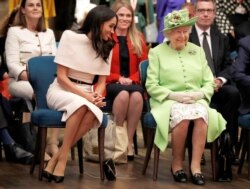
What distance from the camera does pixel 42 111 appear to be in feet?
20.5

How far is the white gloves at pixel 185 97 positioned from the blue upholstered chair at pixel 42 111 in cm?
58

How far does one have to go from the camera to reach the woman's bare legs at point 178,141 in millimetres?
6320

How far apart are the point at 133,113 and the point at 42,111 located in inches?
48.5

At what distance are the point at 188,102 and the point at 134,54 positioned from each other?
3.95 feet

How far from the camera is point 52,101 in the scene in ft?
20.8

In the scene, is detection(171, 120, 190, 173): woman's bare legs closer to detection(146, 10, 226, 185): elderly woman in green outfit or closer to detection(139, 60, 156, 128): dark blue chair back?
detection(146, 10, 226, 185): elderly woman in green outfit

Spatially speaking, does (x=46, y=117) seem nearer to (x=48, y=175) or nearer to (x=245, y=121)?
(x=48, y=175)

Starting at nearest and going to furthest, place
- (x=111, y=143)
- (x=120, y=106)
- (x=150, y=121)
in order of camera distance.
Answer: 1. (x=150, y=121)
2. (x=111, y=143)
3. (x=120, y=106)

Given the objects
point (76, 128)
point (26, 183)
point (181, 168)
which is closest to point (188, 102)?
point (181, 168)

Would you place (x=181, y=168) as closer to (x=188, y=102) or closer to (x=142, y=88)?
(x=188, y=102)

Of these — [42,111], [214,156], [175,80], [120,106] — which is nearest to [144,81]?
[175,80]

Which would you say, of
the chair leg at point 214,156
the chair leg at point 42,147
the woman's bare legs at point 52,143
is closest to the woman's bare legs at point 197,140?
the chair leg at point 214,156

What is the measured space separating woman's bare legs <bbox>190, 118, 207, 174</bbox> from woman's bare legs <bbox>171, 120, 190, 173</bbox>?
0.08 metres

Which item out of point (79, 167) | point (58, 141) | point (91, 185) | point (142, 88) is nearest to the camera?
point (91, 185)
